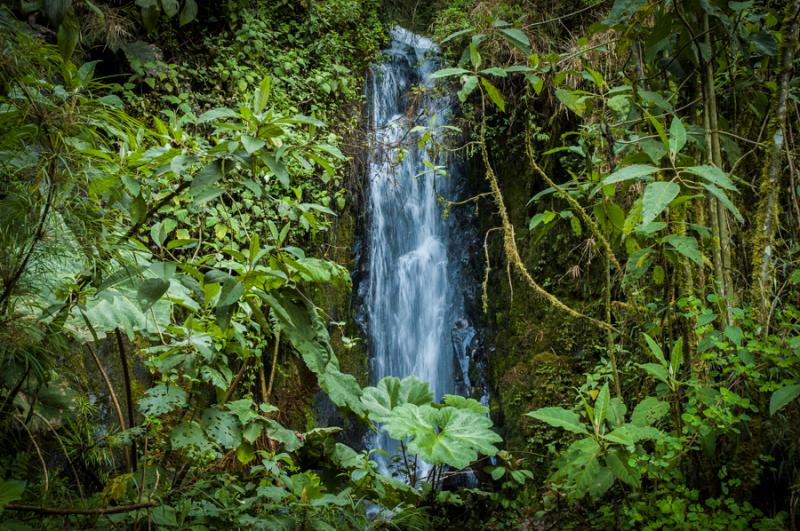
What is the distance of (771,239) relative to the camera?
6.98 ft

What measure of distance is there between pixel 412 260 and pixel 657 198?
5.38 m

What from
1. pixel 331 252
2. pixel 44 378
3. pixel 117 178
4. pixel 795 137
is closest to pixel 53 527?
pixel 44 378

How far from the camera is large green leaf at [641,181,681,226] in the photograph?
1.57m

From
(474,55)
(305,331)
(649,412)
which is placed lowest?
(649,412)

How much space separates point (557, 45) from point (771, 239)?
4.49 m

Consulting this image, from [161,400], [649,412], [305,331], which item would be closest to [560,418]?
[649,412]

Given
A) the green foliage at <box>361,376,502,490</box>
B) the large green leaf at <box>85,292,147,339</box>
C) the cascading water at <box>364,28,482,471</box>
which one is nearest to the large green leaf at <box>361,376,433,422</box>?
the green foliage at <box>361,376,502,490</box>

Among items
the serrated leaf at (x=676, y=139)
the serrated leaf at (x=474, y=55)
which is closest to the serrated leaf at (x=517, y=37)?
the serrated leaf at (x=474, y=55)

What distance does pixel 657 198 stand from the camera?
1615 millimetres

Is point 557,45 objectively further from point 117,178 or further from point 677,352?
point 117,178

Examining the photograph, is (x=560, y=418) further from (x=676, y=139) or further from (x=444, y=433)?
(x=676, y=139)

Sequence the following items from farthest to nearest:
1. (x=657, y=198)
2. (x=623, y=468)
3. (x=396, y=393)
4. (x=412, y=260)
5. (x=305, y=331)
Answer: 1. (x=412, y=260)
2. (x=396, y=393)
3. (x=623, y=468)
4. (x=305, y=331)
5. (x=657, y=198)

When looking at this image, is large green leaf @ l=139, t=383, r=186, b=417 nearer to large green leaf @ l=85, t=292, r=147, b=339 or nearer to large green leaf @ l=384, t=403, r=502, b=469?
large green leaf @ l=85, t=292, r=147, b=339

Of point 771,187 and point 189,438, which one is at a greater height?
point 771,187
